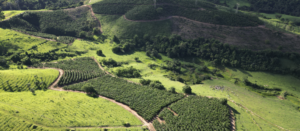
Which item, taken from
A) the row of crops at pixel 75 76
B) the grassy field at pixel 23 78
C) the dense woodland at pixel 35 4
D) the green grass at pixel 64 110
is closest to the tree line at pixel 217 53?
the row of crops at pixel 75 76

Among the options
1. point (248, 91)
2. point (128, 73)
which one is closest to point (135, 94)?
point (128, 73)

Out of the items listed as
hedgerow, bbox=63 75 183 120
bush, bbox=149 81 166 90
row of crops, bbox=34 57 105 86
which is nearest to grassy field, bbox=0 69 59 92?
row of crops, bbox=34 57 105 86

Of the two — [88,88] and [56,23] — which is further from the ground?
[56,23]

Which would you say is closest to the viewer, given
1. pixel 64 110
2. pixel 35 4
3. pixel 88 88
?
pixel 64 110

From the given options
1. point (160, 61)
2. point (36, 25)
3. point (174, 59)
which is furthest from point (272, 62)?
point (36, 25)

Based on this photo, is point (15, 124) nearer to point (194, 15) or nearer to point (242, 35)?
point (242, 35)

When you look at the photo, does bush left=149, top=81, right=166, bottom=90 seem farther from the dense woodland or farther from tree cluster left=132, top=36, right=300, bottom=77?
the dense woodland
